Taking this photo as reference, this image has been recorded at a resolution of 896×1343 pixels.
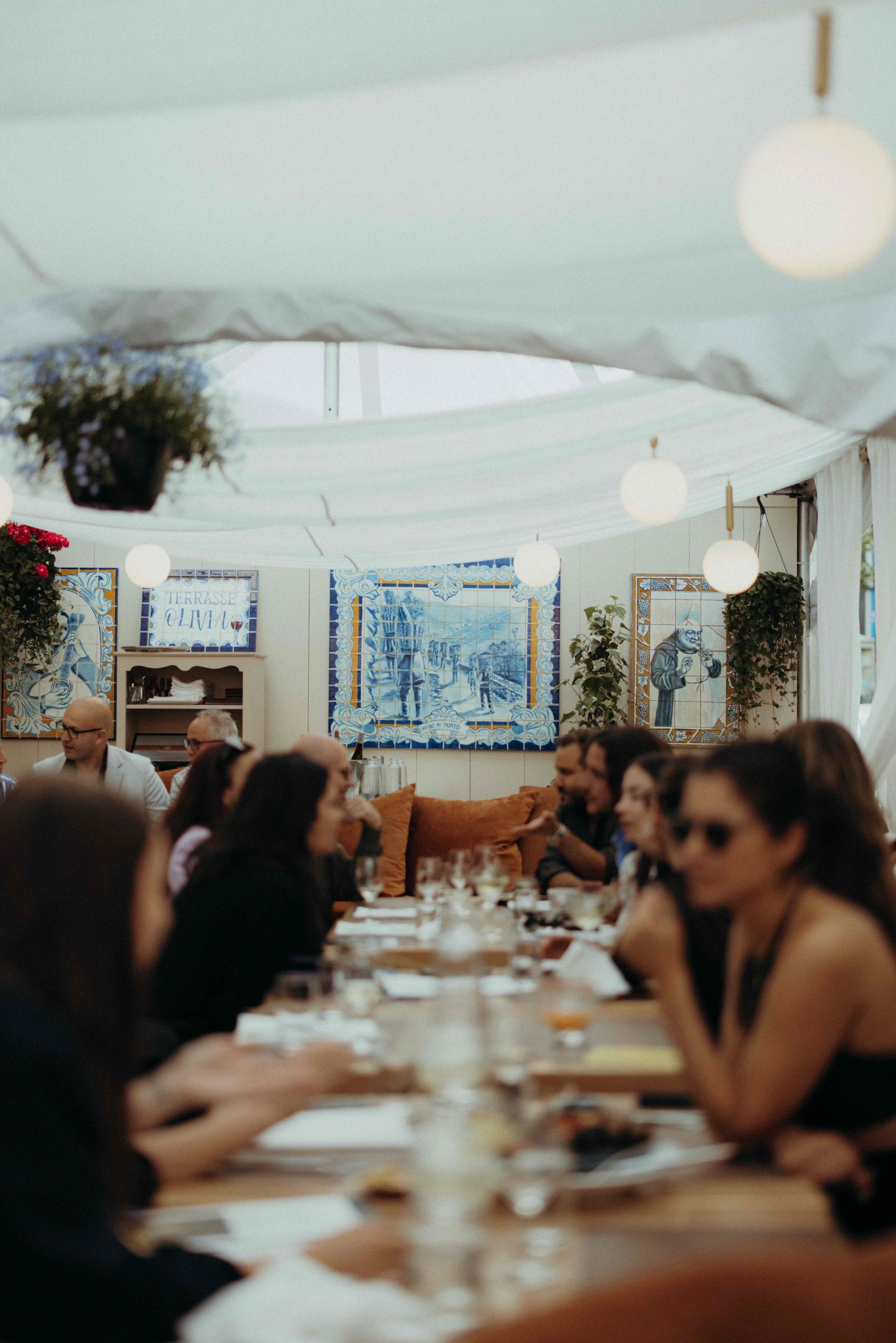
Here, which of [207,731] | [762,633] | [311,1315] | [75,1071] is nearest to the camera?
[311,1315]

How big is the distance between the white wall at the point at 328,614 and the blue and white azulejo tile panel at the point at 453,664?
0.34 ft

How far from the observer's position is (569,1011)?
2.36 metres

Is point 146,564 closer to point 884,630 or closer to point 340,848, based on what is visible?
point 340,848

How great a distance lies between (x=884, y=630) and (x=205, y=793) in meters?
3.49

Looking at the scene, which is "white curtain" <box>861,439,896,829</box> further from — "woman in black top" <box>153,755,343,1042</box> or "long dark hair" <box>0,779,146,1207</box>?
"long dark hair" <box>0,779,146,1207</box>

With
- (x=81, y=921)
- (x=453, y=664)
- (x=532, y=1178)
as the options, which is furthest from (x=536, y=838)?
(x=81, y=921)

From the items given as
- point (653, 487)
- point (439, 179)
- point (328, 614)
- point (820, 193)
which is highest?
point (439, 179)

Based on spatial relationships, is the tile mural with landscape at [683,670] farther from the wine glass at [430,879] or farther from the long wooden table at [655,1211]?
the long wooden table at [655,1211]

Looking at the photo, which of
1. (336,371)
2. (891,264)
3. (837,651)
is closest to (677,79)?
(891,264)

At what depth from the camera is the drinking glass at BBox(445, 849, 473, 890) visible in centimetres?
408

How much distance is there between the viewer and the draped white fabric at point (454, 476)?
12.6 ft

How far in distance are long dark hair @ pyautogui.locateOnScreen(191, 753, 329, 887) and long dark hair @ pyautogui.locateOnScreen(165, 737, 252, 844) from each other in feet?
2.50

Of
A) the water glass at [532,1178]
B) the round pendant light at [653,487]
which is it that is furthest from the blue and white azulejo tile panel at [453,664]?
the water glass at [532,1178]

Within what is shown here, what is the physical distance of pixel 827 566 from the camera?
7020 mm
